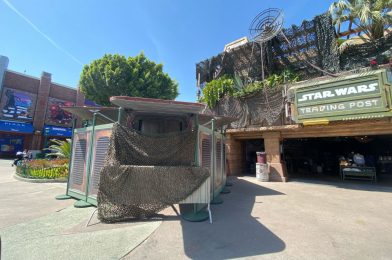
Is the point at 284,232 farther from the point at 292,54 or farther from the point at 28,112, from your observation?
the point at 28,112

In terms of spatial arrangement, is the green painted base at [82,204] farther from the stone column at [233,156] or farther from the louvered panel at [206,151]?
the stone column at [233,156]

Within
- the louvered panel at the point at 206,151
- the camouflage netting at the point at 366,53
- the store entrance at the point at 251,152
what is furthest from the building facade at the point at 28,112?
the camouflage netting at the point at 366,53

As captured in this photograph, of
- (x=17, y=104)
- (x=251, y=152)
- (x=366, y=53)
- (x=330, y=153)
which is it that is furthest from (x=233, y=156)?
(x=17, y=104)

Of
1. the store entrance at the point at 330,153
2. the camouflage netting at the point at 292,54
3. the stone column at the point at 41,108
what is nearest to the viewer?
the camouflage netting at the point at 292,54

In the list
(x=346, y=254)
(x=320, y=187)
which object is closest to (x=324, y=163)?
(x=320, y=187)

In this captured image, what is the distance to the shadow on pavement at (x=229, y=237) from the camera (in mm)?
3672

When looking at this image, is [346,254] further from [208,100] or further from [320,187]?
[208,100]

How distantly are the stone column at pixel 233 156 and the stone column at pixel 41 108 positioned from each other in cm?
2525

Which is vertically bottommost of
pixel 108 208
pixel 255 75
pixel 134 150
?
pixel 108 208

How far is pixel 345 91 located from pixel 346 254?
26.0ft

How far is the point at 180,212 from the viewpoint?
19.8 ft

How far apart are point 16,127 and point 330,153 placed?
112 ft

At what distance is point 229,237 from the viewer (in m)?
4.30

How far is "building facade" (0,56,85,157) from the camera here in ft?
77.2
